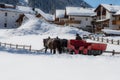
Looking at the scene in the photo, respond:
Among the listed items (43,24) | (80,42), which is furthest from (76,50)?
(43,24)

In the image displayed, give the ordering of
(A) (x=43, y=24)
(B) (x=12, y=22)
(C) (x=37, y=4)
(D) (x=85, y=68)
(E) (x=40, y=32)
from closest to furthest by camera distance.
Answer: (D) (x=85, y=68), (E) (x=40, y=32), (A) (x=43, y=24), (B) (x=12, y=22), (C) (x=37, y=4)

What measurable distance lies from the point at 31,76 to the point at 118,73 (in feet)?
12.3

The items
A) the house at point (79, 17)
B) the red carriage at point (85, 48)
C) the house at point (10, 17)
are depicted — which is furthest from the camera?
the house at point (10, 17)

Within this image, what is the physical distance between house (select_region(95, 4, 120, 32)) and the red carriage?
4967 centimetres

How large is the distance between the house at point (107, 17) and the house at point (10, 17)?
2297 cm

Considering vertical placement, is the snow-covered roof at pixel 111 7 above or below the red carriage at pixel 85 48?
above

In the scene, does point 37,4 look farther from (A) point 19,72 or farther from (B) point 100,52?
(A) point 19,72

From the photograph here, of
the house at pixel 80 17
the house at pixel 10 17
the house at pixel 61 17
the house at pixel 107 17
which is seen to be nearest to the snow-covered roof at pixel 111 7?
the house at pixel 107 17

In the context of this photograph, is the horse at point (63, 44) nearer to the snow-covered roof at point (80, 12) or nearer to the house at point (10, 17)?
the snow-covered roof at point (80, 12)

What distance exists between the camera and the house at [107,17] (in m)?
78.7

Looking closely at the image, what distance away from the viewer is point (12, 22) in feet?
329

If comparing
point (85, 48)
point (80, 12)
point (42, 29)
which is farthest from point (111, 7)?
point (85, 48)

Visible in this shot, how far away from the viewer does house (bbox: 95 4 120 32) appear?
7869 cm

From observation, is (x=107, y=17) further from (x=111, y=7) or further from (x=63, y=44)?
(x=63, y=44)
